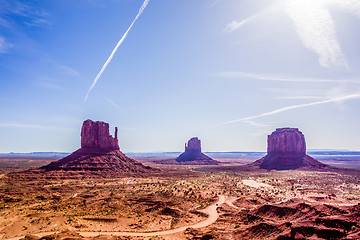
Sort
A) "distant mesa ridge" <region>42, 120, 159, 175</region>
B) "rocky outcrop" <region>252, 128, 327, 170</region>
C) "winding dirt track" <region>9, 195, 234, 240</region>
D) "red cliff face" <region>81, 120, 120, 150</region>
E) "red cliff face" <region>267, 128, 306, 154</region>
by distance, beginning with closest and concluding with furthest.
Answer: "winding dirt track" <region>9, 195, 234, 240</region> → "distant mesa ridge" <region>42, 120, 159, 175</region> → "red cliff face" <region>81, 120, 120, 150</region> → "rocky outcrop" <region>252, 128, 327, 170</region> → "red cliff face" <region>267, 128, 306, 154</region>

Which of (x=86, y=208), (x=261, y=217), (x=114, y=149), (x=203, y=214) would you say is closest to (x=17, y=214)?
(x=86, y=208)

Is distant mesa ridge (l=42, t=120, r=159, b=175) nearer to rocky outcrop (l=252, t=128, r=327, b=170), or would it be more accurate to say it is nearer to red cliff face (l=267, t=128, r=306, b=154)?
rocky outcrop (l=252, t=128, r=327, b=170)

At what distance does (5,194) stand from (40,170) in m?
30.8

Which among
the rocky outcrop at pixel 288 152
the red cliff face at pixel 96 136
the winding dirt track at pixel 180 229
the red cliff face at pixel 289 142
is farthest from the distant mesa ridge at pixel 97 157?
the red cliff face at pixel 289 142

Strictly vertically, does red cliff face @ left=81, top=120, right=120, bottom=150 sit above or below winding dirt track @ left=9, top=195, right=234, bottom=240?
above

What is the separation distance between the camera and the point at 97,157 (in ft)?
291

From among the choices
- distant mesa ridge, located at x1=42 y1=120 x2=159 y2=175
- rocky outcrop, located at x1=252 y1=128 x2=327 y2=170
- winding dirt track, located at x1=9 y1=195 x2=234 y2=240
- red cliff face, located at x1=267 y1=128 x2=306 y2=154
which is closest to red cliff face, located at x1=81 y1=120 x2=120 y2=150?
distant mesa ridge, located at x1=42 y1=120 x2=159 y2=175

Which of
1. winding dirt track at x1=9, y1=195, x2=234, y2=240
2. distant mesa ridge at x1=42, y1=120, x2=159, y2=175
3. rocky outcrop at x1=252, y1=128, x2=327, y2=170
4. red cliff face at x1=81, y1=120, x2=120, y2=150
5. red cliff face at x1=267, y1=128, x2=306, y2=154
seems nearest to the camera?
winding dirt track at x1=9, y1=195, x2=234, y2=240

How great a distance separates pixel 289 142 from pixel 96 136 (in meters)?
117

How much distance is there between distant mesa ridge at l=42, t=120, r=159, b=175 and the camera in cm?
8088

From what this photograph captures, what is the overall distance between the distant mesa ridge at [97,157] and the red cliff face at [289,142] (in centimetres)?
9121

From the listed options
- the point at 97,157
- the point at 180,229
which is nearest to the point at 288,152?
the point at 97,157

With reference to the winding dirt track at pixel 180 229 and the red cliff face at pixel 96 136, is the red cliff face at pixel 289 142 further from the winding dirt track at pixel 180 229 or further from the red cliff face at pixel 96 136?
the winding dirt track at pixel 180 229

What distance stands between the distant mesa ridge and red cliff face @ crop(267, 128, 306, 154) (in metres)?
91.2
